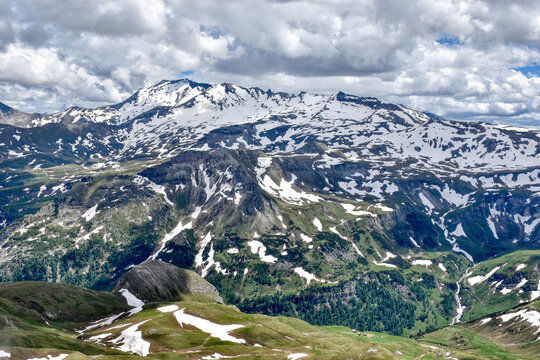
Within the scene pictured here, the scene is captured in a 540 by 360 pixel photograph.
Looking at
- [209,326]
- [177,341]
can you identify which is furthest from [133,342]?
[209,326]

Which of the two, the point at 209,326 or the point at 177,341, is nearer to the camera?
the point at 177,341

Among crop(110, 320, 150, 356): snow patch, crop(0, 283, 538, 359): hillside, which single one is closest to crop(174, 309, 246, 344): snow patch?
crop(0, 283, 538, 359): hillside

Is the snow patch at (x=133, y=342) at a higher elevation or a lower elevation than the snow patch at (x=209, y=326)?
higher

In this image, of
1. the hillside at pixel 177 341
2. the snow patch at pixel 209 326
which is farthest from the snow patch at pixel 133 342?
the snow patch at pixel 209 326

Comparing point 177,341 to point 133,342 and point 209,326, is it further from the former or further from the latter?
point 209,326

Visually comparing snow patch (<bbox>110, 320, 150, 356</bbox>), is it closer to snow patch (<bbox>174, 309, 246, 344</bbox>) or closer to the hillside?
the hillside

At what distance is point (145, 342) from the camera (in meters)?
153

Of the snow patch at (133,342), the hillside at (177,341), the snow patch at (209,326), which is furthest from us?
the snow patch at (209,326)

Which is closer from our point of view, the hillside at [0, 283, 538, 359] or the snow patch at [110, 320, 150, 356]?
the hillside at [0, 283, 538, 359]

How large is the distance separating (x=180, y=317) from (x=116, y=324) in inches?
1068

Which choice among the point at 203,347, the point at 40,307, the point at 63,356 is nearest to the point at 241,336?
the point at 203,347

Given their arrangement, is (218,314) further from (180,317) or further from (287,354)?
(287,354)

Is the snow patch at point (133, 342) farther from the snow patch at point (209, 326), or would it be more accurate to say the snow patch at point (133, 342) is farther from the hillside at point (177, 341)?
the snow patch at point (209, 326)

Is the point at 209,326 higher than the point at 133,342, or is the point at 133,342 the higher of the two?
the point at 133,342
